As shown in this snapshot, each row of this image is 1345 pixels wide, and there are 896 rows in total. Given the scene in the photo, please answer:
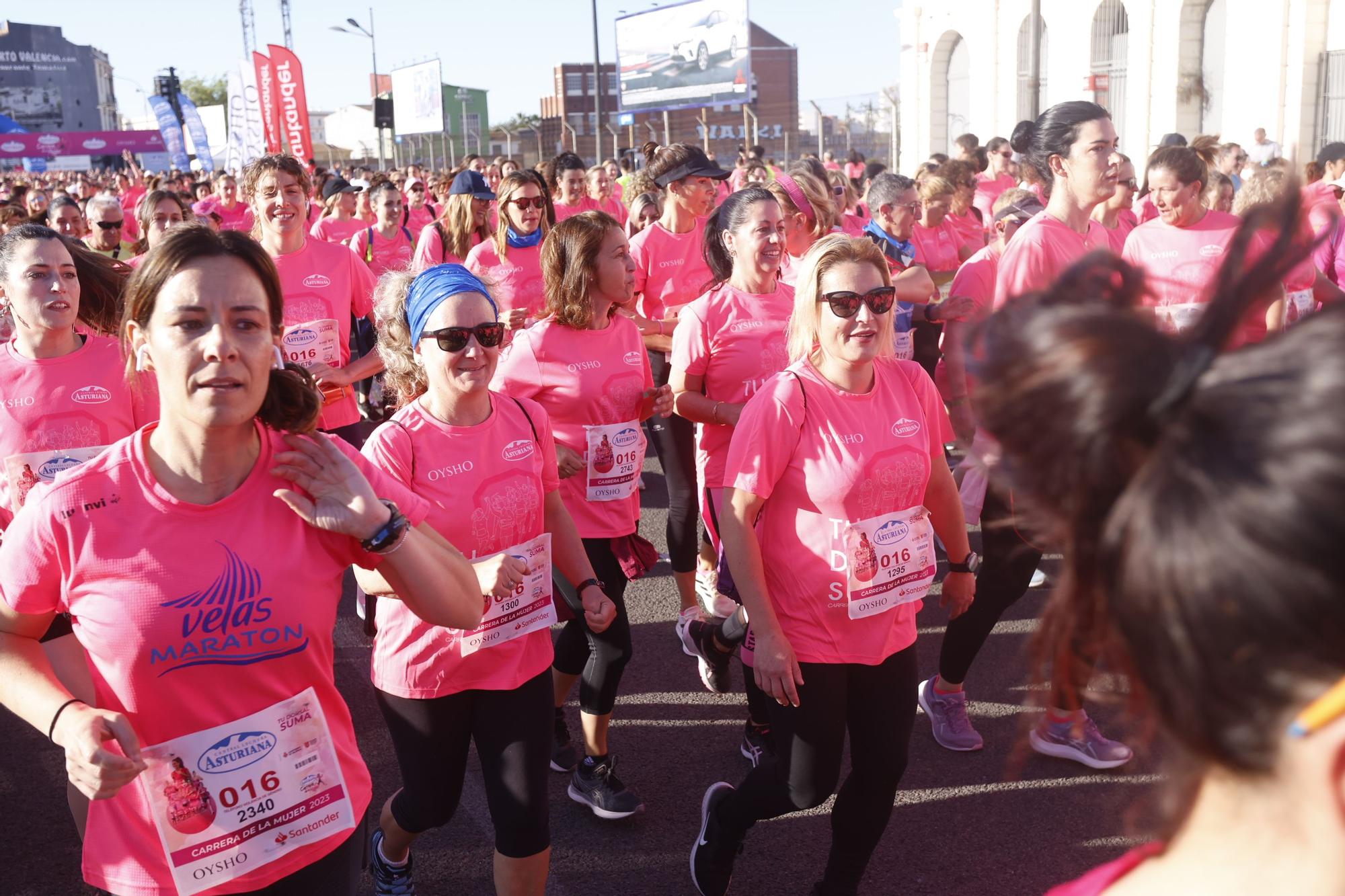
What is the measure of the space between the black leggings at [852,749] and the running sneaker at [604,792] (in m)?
0.91

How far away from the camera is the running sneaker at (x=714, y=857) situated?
3.34 metres

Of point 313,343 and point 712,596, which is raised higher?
point 313,343

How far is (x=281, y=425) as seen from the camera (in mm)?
2283

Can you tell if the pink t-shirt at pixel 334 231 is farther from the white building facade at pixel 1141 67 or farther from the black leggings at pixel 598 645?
the white building facade at pixel 1141 67

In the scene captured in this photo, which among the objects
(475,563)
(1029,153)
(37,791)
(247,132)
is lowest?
(37,791)

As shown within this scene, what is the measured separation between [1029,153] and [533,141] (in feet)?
228

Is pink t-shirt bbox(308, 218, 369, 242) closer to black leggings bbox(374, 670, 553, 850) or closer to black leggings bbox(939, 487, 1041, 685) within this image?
black leggings bbox(939, 487, 1041, 685)

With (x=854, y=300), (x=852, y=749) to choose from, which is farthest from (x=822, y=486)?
(x=852, y=749)

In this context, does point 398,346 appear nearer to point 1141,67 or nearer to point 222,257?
point 222,257

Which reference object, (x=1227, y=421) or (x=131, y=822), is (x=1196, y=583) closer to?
(x=1227, y=421)

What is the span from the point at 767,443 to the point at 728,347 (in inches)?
70.1

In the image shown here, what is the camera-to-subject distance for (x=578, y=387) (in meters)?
4.42

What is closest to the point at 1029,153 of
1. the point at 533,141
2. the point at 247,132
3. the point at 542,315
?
the point at 542,315

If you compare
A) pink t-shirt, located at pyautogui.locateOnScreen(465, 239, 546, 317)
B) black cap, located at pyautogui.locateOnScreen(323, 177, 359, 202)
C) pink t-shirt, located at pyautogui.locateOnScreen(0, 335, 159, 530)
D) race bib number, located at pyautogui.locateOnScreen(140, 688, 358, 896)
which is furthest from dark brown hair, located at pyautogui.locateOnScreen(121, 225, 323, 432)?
black cap, located at pyautogui.locateOnScreen(323, 177, 359, 202)
